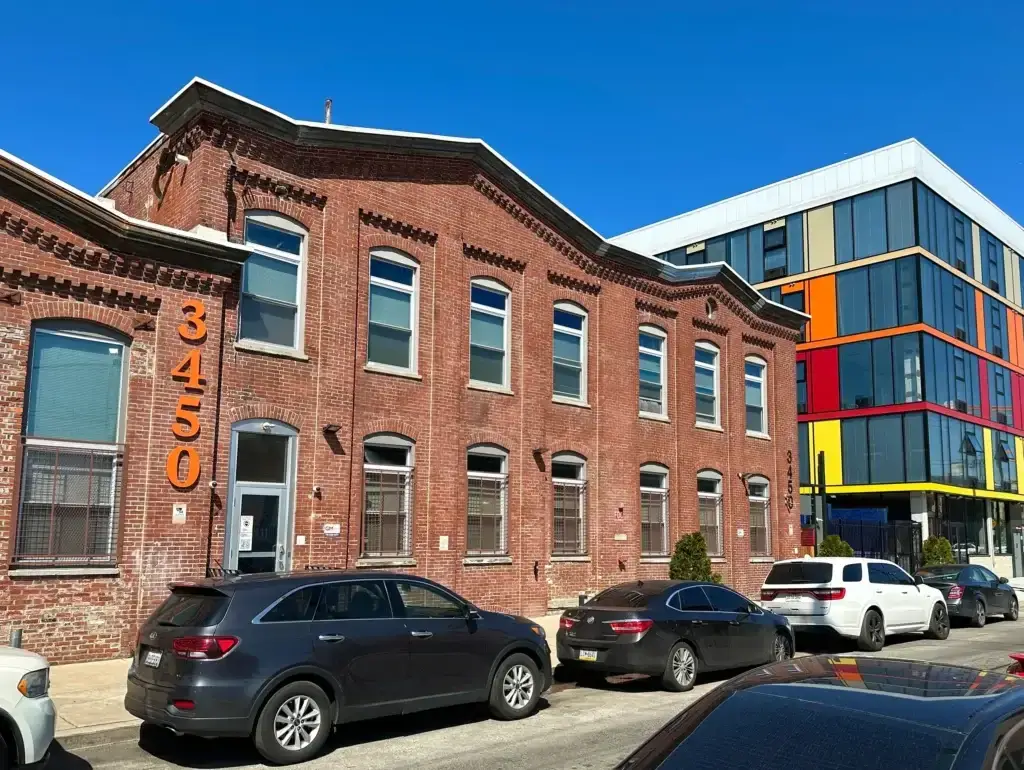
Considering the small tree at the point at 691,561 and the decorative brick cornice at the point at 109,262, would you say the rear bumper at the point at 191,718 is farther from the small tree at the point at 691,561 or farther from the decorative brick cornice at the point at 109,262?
the small tree at the point at 691,561

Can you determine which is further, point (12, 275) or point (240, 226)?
point (240, 226)

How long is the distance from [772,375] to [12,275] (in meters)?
20.4

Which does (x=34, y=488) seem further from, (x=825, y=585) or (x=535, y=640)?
(x=825, y=585)

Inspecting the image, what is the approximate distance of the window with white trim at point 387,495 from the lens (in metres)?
16.2

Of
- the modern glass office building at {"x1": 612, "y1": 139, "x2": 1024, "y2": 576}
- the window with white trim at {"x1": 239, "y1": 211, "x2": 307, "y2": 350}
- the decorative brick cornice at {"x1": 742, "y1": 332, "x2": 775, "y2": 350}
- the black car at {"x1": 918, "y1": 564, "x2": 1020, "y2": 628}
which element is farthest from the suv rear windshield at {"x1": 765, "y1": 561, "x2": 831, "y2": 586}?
the modern glass office building at {"x1": 612, "y1": 139, "x2": 1024, "y2": 576}

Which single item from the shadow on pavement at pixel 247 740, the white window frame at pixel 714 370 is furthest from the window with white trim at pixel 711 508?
the shadow on pavement at pixel 247 740

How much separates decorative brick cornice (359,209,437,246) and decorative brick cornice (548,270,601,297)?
3.51m

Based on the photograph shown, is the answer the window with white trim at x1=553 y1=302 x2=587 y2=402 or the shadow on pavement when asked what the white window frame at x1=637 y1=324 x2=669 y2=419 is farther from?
the shadow on pavement

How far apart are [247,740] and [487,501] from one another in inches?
389

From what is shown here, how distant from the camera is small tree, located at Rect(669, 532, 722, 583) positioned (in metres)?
19.9

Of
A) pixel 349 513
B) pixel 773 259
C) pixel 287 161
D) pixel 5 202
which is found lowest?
pixel 349 513

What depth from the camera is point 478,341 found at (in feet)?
61.5

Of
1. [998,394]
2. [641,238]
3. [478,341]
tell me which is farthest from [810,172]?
[478,341]

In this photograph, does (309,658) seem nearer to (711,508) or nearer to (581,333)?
(581,333)
